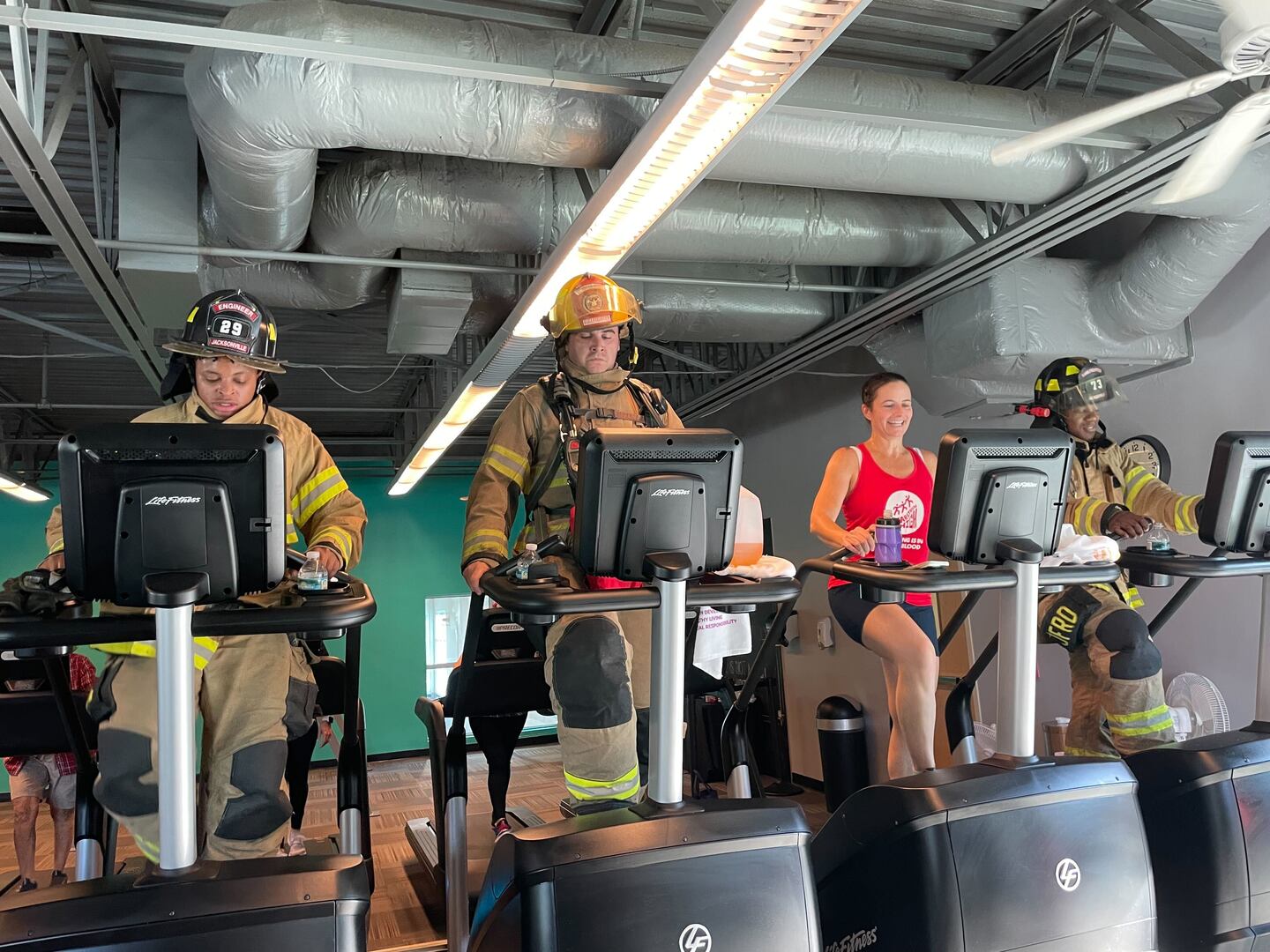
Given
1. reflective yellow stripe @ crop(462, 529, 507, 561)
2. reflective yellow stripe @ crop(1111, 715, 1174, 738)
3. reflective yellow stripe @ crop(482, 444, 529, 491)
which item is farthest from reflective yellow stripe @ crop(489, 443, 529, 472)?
reflective yellow stripe @ crop(1111, 715, 1174, 738)

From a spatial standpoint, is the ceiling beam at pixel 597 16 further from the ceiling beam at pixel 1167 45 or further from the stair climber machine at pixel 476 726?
the stair climber machine at pixel 476 726

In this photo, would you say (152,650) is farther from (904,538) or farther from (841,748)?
(841,748)

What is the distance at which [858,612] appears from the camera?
329 cm

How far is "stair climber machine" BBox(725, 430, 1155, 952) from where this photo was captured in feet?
6.47

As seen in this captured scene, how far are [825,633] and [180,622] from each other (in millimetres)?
6820

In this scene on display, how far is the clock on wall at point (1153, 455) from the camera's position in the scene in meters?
5.16

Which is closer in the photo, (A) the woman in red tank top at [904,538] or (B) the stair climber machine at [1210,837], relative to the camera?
(B) the stair climber machine at [1210,837]

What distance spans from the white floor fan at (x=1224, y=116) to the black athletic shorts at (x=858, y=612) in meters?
1.52

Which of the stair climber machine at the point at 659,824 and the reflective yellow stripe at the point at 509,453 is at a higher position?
the reflective yellow stripe at the point at 509,453

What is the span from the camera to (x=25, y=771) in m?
5.18

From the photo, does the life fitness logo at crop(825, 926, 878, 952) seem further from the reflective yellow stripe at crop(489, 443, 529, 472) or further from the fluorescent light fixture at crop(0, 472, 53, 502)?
the fluorescent light fixture at crop(0, 472, 53, 502)

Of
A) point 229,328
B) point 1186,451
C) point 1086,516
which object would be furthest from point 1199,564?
point 1186,451

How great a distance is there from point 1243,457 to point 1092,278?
115 inches

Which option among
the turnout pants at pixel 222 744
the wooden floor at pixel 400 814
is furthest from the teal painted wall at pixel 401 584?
the turnout pants at pixel 222 744
